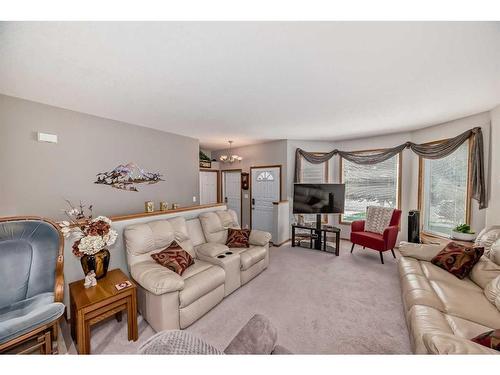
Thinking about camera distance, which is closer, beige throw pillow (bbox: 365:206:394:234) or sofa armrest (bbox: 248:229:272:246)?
sofa armrest (bbox: 248:229:272:246)

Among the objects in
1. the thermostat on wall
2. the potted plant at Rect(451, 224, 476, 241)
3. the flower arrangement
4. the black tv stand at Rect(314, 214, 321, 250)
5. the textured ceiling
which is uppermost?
the textured ceiling

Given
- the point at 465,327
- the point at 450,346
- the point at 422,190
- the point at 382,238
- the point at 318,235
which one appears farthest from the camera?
the point at 318,235

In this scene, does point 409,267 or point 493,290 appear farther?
point 409,267

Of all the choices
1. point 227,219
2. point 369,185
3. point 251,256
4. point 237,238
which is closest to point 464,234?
point 369,185

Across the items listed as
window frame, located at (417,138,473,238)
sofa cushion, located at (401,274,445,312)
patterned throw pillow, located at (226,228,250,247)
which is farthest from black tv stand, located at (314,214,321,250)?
sofa cushion, located at (401,274,445,312)

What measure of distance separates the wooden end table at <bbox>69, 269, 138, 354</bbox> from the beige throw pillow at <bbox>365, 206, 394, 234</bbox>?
170 inches

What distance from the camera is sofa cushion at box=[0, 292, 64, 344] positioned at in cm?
126

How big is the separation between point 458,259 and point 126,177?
15.9ft

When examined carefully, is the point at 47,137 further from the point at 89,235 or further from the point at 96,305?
the point at 96,305

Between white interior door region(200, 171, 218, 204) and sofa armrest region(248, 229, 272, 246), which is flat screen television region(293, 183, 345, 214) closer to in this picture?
sofa armrest region(248, 229, 272, 246)

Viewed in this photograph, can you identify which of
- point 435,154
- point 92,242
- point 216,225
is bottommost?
point 216,225

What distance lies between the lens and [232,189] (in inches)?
237
